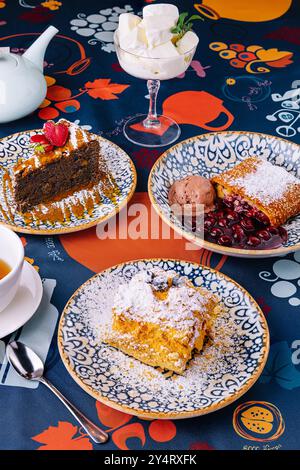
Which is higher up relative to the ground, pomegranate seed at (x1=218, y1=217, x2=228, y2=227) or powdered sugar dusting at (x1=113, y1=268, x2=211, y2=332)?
powdered sugar dusting at (x1=113, y1=268, x2=211, y2=332)

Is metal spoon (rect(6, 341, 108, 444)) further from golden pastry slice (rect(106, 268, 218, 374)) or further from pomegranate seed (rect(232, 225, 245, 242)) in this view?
pomegranate seed (rect(232, 225, 245, 242))

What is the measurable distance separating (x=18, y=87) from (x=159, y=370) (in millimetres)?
1149

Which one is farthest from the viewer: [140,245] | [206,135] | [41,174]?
[206,135]

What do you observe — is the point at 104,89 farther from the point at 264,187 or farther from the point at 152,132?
the point at 264,187

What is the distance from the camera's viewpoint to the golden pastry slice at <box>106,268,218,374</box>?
1251 millimetres

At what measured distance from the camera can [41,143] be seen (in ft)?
5.87

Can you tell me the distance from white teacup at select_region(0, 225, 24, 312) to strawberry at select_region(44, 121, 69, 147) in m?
0.49

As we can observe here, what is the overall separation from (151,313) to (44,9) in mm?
1837

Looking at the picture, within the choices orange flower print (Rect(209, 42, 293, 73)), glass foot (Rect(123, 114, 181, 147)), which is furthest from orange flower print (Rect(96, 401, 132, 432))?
orange flower print (Rect(209, 42, 293, 73))

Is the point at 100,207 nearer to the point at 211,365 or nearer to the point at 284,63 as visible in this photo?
the point at 211,365

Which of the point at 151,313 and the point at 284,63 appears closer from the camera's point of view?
the point at 151,313

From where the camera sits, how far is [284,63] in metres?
2.39
